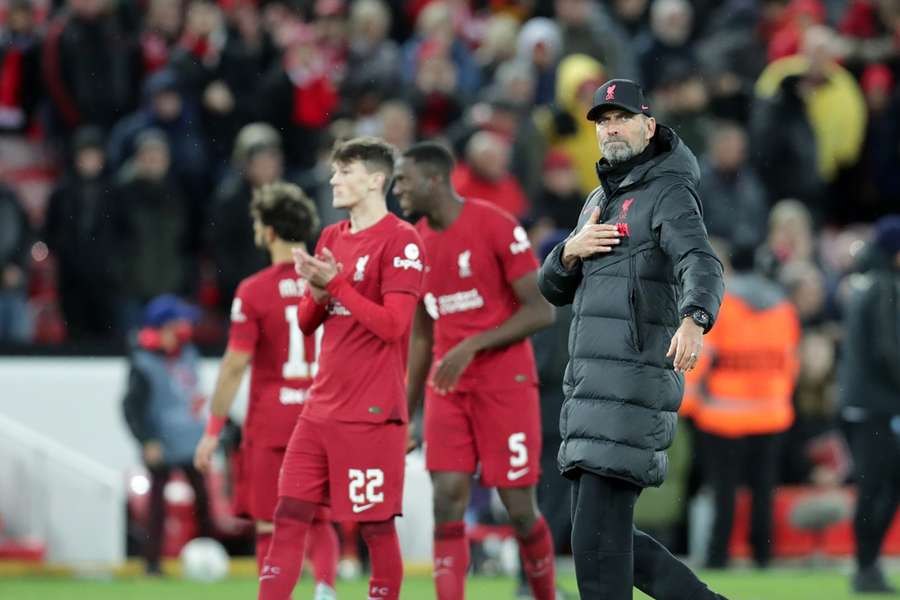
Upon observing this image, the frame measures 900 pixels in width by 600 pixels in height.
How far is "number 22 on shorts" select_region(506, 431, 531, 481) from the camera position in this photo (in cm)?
971

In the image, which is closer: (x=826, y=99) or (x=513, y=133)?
(x=513, y=133)

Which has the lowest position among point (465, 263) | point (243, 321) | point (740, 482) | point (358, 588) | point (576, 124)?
point (358, 588)

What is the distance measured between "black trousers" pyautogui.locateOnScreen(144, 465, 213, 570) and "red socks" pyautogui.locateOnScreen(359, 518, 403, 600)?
5.87 m

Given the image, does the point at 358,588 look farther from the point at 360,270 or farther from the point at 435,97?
the point at 435,97

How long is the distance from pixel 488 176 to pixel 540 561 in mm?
6610

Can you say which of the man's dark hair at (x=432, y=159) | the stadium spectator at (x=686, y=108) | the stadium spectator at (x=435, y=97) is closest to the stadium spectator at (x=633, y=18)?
the stadium spectator at (x=686, y=108)

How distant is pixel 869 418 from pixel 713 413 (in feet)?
6.75

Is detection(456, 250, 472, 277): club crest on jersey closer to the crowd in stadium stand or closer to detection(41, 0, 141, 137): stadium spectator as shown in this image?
the crowd in stadium stand

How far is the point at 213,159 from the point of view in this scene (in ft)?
54.1

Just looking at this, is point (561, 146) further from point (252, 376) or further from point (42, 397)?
point (252, 376)

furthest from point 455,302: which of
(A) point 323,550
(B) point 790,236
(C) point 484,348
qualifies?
(B) point 790,236

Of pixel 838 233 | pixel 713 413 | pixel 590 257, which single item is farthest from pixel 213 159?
pixel 590 257

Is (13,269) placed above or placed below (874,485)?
above

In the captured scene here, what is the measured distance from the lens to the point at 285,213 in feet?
32.5
